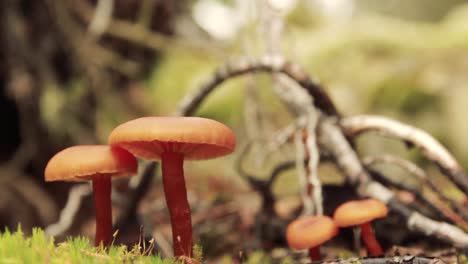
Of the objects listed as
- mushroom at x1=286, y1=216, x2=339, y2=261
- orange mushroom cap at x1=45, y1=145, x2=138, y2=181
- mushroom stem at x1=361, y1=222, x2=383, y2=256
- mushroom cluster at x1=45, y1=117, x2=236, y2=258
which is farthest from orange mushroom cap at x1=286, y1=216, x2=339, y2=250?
orange mushroom cap at x1=45, y1=145, x2=138, y2=181

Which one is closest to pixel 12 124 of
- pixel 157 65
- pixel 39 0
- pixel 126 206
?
pixel 39 0

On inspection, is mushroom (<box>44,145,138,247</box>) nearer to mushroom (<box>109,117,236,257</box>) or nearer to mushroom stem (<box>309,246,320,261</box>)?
mushroom (<box>109,117,236,257</box>)

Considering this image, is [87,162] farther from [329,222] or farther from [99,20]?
[99,20]

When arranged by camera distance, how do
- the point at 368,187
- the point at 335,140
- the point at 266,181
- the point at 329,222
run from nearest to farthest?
the point at 329,222 → the point at 368,187 → the point at 335,140 → the point at 266,181

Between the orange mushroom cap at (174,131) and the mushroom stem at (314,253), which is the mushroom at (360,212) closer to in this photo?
the mushroom stem at (314,253)

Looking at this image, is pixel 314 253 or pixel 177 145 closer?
pixel 177 145

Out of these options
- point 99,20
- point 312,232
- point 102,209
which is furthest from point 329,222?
point 99,20
